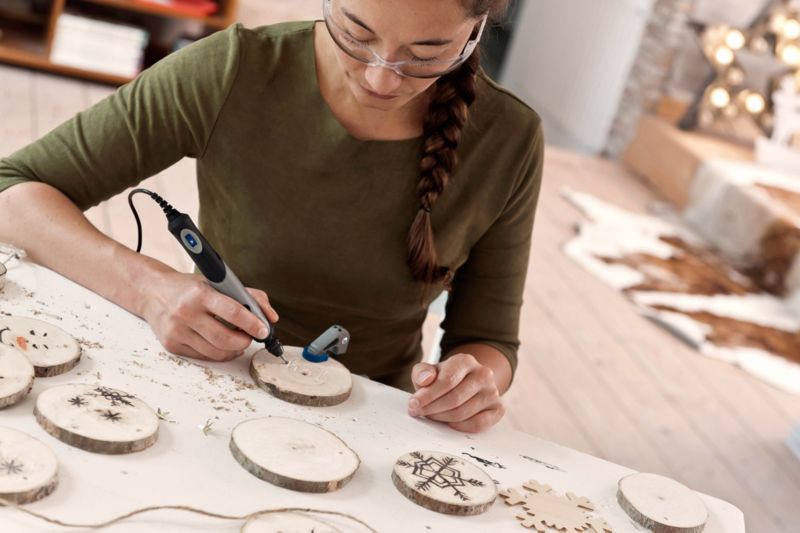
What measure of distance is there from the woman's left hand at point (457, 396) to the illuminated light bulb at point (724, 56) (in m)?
4.42

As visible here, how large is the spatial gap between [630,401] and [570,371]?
0.21m

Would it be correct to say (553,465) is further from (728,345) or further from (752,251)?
(752,251)

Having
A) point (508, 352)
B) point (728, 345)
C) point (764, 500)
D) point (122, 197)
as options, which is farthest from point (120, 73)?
point (508, 352)

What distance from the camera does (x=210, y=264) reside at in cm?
122

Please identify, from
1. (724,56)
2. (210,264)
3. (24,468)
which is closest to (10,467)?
(24,468)

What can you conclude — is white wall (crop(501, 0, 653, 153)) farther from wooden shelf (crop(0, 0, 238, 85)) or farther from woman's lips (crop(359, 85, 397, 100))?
woman's lips (crop(359, 85, 397, 100))

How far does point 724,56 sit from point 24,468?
4966 millimetres

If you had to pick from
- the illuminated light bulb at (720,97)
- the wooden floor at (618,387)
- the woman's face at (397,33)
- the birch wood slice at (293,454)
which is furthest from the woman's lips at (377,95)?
the illuminated light bulb at (720,97)

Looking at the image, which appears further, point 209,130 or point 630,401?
point 630,401

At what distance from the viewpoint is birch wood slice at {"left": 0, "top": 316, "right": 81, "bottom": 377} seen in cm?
109

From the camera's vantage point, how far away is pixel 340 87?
1.48 m

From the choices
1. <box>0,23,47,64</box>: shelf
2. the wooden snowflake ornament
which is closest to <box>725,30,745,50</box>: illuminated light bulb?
<box>0,23,47,64</box>: shelf

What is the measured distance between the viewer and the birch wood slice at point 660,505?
44.9 inches

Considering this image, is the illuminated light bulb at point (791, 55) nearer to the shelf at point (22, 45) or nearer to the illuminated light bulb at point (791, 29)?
the illuminated light bulb at point (791, 29)
